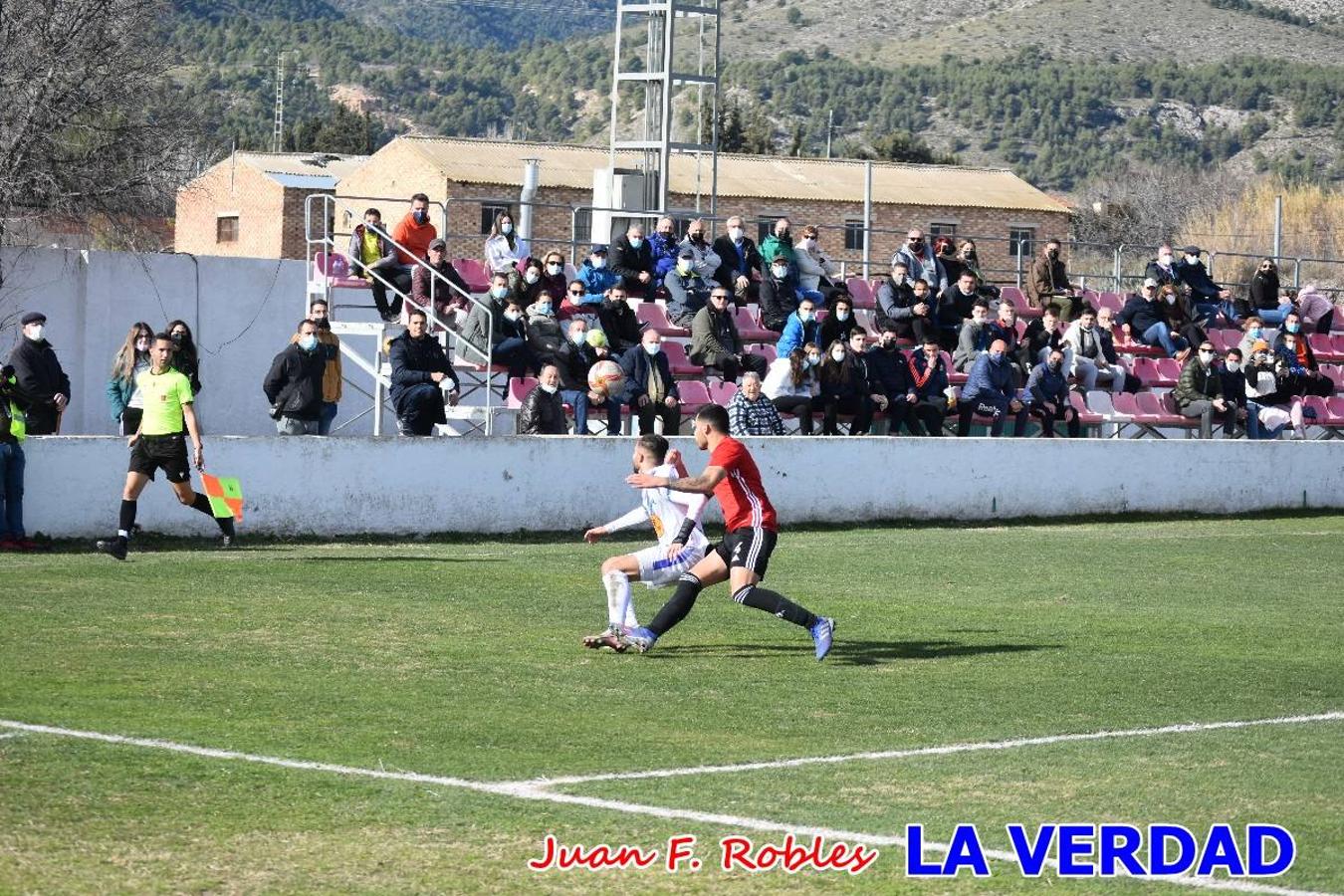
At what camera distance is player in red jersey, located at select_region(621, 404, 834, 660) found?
1210 centimetres

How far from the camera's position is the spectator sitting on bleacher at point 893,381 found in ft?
85.3

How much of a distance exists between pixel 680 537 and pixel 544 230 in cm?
4891

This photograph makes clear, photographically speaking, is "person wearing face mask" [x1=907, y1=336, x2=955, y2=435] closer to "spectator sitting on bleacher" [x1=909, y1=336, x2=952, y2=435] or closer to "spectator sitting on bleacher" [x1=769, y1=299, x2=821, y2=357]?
"spectator sitting on bleacher" [x1=909, y1=336, x2=952, y2=435]

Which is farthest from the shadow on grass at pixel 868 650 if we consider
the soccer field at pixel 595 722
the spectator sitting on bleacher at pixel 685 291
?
the spectator sitting on bleacher at pixel 685 291

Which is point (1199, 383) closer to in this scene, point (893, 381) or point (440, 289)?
point (893, 381)

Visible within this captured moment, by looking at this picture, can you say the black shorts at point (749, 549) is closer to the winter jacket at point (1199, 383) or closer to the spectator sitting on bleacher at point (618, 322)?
the spectator sitting on bleacher at point (618, 322)

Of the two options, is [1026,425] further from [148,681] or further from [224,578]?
[148,681]

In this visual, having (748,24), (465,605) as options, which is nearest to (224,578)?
(465,605)

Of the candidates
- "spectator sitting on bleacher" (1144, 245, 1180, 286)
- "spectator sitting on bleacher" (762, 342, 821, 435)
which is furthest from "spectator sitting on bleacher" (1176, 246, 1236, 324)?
"spectator sitting on bleacher" (762, 342, 821, 435)

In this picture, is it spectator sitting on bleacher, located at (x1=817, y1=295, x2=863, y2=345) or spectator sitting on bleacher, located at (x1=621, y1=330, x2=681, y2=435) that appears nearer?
spectator sitting on bleacher, located at (x1=621, y1=330, x2=681, y2=435)

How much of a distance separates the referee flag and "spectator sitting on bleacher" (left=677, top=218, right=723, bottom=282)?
11562mm

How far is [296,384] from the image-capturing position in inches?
849

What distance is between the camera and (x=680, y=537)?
1252 centimetres

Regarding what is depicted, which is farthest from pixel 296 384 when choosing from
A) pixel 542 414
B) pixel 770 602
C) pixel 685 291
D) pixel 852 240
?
pixel 852 240
